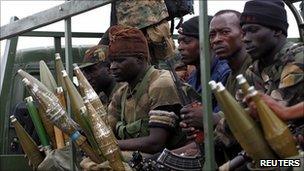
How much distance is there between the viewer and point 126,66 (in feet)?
11.6

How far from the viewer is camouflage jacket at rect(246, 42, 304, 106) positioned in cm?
242

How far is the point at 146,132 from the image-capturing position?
3393 mm

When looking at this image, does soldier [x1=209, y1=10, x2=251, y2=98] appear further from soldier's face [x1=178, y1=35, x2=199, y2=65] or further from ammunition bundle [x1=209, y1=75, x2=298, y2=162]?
ammunition bundle [x1=209, y1=75, x2=298, y2=162]

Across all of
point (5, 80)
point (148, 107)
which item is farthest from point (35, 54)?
point (148, 107)

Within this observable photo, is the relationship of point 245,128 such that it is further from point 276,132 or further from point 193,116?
point 193,116

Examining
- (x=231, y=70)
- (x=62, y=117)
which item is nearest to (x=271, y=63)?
(x=231, y=70)

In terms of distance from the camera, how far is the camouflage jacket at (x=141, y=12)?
168 inches

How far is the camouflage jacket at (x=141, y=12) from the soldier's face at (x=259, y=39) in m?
1.56

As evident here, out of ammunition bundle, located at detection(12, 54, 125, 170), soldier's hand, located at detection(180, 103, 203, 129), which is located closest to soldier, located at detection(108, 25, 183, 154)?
ammunition bundle, located at detection(12, 54, 125, 170)

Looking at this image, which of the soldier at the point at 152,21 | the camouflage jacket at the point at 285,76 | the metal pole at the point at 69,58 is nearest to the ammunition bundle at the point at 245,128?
the camouflage jacket at the point at 285,76

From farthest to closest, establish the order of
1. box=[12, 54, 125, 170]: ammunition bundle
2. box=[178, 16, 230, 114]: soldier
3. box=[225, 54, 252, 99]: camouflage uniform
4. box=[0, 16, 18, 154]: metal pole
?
box=[0, 16, 18, 154]: metal pole
box=[178, 16, 230, 114]: soldier
box=[225, 54, 252, 99]: camouflage uniform
box=[12, 54, 125, 170]: ammunition bundle

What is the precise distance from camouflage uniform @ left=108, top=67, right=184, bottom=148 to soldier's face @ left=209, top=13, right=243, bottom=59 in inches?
13.0

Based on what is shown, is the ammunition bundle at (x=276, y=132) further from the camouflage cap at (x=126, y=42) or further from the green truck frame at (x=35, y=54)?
the camouflage cap at (x=126, y=42)

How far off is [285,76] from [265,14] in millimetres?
388
